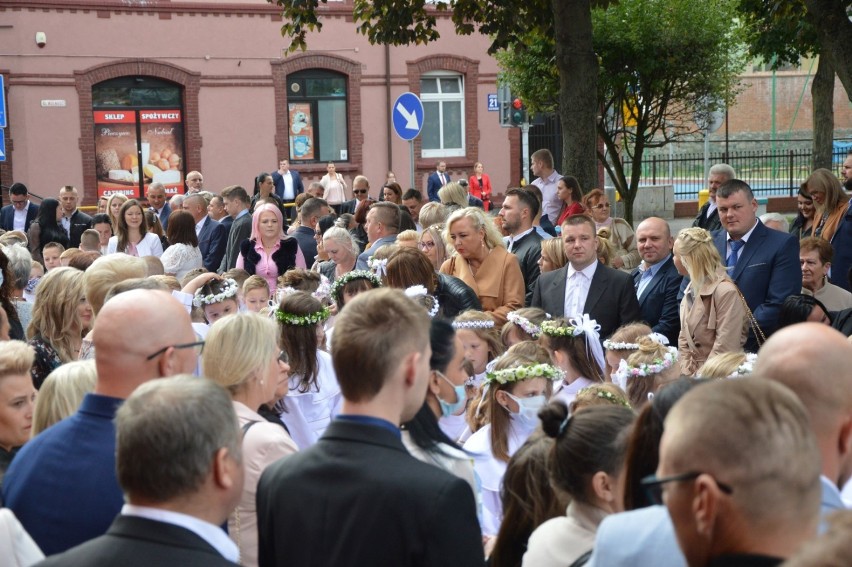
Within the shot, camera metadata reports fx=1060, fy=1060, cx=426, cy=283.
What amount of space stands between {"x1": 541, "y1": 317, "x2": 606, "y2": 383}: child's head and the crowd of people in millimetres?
14

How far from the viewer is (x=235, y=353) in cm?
402

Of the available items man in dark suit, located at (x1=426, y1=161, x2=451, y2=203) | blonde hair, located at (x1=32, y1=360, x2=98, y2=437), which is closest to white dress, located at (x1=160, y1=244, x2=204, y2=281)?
blonde hair, located at (x1=32, y1=360, x2=98, y2=437)

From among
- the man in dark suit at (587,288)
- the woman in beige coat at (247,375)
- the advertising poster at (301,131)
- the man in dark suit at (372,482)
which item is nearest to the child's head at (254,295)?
the man in dark suit at (587,288)

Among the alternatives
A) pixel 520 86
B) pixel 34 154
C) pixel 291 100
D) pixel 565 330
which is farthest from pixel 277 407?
pixel 291 100

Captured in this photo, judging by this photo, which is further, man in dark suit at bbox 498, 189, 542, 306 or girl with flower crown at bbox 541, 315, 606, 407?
man in dark suit at bbox 498, 189, 542, 306

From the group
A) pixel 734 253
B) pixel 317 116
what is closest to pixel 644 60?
pixel 734 253

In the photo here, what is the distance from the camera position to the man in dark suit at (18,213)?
603 inches

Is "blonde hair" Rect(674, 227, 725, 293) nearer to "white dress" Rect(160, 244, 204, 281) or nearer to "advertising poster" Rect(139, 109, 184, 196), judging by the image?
"white dress" Rect(160, 244, 204, 281)

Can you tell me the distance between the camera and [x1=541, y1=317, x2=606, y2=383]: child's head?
6230 mm

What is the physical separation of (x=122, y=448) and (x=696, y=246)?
16.6ft

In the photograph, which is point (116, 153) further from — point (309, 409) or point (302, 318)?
point (309, 409)

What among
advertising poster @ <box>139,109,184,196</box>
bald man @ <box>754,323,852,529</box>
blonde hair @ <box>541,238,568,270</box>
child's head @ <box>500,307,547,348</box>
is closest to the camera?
bald man @ <box>754,323,852,529</box>

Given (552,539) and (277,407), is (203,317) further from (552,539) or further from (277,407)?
(552,539)

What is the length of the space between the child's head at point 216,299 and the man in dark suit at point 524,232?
9.21 ft
